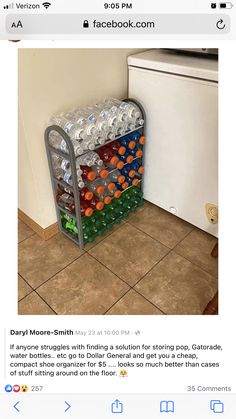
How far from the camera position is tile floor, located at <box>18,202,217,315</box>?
112 centimetres

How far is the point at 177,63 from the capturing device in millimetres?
1150

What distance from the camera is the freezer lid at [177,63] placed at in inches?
42.1

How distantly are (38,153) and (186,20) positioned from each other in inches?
36.2

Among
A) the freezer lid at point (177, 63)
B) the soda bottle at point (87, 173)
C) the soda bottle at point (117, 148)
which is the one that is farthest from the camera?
the soda bottle at point (117, 148)

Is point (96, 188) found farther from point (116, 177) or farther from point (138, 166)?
point (138, 166)

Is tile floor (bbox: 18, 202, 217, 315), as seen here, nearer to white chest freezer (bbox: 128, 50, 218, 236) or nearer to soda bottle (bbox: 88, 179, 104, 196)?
white chest freezer (bbox: 128, 50, 218, 236)

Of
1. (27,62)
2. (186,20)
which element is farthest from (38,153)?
(186,20)

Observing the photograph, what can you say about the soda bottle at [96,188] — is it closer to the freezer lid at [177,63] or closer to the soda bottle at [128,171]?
the soda bottle at [128,171]
